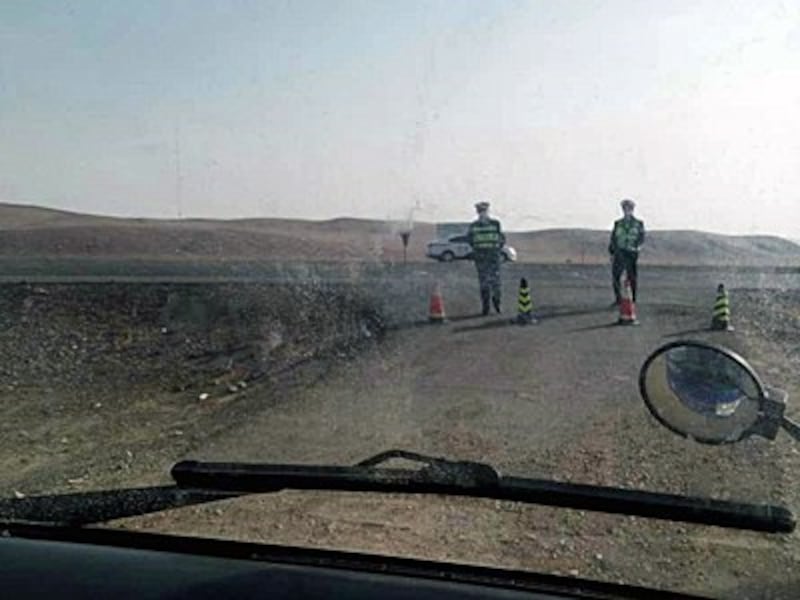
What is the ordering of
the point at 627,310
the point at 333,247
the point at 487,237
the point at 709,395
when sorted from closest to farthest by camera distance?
the point at 709,395, the point at 627,310, the point at 487,237, the point at 333,247

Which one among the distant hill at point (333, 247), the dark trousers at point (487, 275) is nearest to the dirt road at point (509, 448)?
the dark trousers at point (487, 275)

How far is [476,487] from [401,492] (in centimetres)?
26

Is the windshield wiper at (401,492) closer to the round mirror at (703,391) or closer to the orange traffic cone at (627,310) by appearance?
the round mirror at (703,391)

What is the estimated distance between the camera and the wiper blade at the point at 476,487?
2463mm

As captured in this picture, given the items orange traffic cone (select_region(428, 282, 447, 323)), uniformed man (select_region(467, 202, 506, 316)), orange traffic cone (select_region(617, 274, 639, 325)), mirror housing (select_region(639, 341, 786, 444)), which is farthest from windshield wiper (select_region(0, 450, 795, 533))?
uniformed man (select_region(467, 202, 506, 316))

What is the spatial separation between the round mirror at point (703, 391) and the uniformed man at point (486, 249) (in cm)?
1313

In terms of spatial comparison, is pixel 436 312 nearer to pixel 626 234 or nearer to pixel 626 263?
pixel 626 263

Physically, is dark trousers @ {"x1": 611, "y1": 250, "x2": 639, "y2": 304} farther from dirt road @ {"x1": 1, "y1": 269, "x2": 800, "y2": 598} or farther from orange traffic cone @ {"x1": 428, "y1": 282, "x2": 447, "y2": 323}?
orange traffic cone @ {"x1": 428, "y1": 282, "x2": 447, "y2": 323}

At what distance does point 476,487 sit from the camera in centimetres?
267

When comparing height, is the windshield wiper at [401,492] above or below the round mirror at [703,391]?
below

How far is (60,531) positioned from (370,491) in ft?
2.79

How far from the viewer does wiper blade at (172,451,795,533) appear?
2.46m

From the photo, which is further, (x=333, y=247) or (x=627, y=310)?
(x=333, y=247)

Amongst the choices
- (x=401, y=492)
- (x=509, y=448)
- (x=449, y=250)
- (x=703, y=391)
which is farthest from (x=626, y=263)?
(x=449, y=250)
